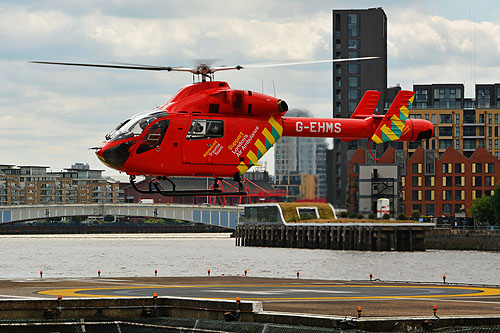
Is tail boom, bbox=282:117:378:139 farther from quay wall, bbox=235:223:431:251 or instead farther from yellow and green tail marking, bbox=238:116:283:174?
quay wall, bbox=235:223:431:251

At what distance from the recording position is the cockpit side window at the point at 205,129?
29.0m

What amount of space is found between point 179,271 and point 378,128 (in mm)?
67385

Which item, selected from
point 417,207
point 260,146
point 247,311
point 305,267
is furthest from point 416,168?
point 260,146

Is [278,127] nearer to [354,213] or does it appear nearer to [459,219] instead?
[354,213]

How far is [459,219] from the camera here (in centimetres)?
19100

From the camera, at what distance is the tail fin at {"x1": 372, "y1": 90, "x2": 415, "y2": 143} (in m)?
33.2

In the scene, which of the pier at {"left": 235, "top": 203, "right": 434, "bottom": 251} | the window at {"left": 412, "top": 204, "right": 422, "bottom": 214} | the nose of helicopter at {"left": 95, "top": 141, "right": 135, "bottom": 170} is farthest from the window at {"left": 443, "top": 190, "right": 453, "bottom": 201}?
the nose of helicopter at {"left": 95, "top": 141, "right": 135, "bottom": 170}

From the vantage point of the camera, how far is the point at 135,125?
93.8ft

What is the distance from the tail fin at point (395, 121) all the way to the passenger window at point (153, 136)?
29.0ft

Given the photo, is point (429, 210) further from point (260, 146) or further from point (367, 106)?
point (260, 146)

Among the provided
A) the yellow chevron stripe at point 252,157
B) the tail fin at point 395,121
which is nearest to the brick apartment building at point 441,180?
the tail fin at point 395,121

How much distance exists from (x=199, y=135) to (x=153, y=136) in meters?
1.53

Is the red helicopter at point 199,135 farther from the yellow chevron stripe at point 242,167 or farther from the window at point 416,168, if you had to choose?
the window at point 416,168

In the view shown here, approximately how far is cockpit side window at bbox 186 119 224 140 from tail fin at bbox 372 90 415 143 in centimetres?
694
